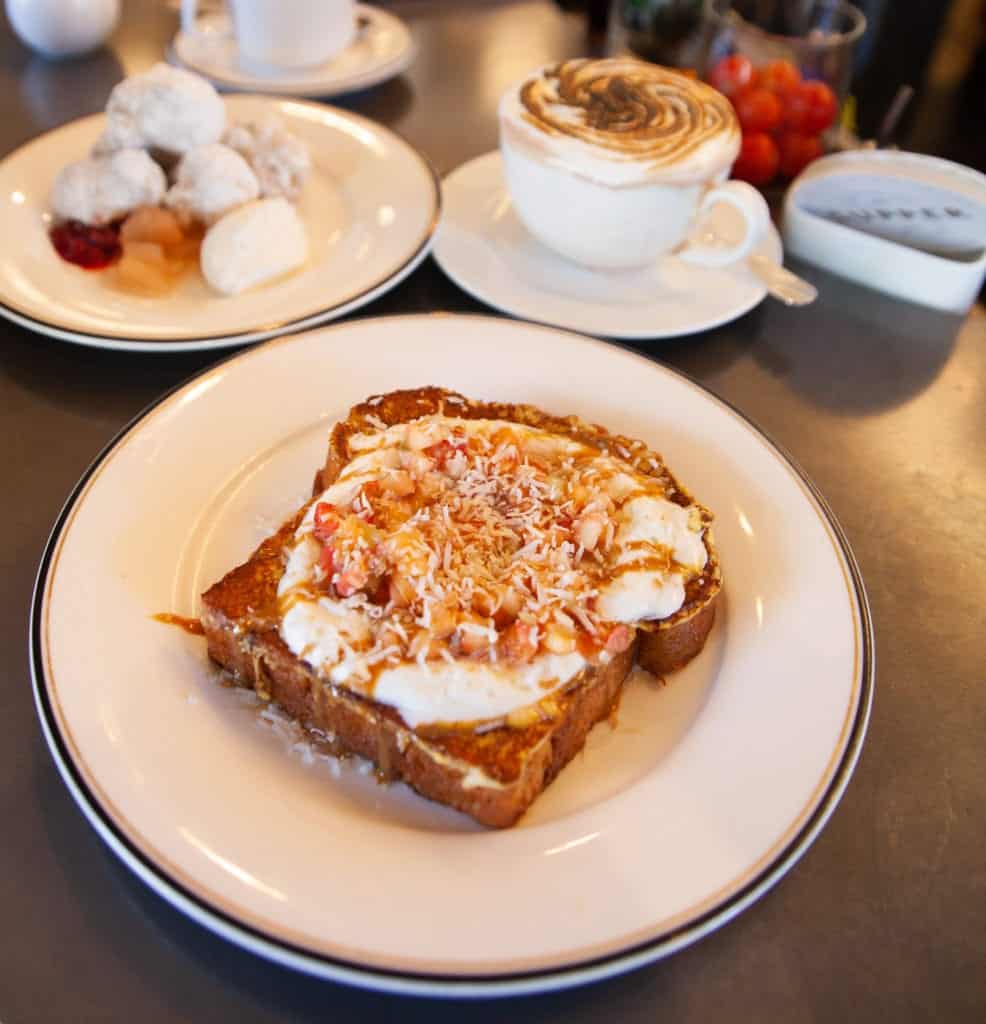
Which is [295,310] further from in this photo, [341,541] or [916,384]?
[916,384]

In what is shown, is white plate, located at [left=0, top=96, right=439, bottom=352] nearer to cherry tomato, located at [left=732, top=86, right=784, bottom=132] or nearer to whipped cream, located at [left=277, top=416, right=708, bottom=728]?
whipped cream, located at [left=277, top=416, right=708, bottom=728]

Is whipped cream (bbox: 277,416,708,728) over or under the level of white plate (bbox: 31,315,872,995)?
over

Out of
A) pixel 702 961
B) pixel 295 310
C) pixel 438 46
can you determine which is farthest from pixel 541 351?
pixel 438 46

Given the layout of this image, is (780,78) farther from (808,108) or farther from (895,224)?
Result: (895,224)

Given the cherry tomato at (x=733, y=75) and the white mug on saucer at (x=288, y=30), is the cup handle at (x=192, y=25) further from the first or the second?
the cherry tomato at (x=733, y=75)

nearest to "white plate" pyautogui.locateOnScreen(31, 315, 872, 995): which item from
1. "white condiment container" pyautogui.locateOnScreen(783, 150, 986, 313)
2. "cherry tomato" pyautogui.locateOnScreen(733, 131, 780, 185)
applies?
"white condiment container" pyautogui.locateOnScreen(783, 150, 986, 313)

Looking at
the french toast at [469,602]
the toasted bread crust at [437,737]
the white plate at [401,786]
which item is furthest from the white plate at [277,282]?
the toasted bread crust at [437,737]
